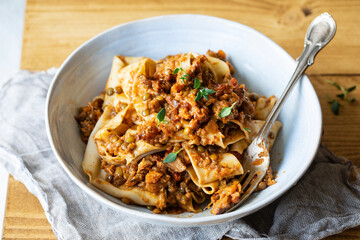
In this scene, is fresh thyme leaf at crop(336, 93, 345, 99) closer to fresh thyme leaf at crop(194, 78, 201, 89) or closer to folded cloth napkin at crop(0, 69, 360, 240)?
folded cloth napkin at crop(0, 69, 360, 240)

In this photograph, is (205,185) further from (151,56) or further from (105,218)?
(151,56)

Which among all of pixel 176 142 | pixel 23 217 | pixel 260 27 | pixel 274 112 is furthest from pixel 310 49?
pixel 23 217

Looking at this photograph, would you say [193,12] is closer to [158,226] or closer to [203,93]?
[203,93]

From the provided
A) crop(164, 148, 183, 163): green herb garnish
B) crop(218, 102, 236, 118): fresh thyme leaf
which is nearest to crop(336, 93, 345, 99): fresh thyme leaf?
A: crop(218, 102, 236, 118): fresh thyme leaf

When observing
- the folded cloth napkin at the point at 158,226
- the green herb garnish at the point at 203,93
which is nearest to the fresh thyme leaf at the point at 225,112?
the green herb garnish at the point at 203,93

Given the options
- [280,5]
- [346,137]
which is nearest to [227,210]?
[346,137]

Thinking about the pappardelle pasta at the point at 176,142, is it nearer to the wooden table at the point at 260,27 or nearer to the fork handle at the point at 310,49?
the fork handle at the point at 310,49
